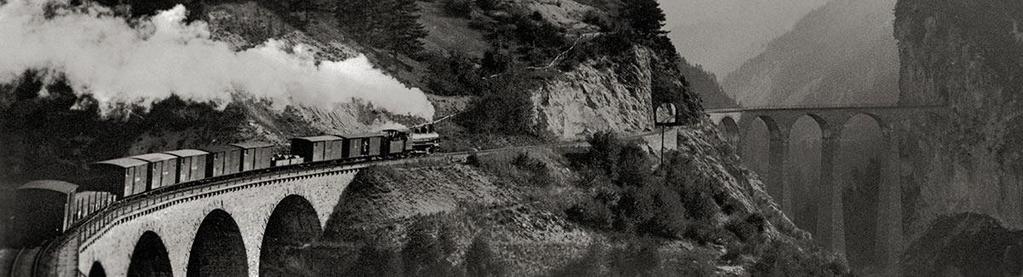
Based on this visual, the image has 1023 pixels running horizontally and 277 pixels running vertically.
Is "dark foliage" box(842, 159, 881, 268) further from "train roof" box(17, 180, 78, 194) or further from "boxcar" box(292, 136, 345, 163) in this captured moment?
"train roof" box(17, 180, 78, 194)

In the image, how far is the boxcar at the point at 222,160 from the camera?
3966 cm

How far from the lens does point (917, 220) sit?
118 m

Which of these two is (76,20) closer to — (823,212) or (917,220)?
(823,212)

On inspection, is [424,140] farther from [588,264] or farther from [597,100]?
[597,100]

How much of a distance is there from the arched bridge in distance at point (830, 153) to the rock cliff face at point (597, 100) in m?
13.0

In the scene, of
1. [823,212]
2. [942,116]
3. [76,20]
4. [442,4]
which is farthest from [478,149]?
[942,116]

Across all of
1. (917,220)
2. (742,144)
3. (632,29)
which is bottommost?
(917,220)

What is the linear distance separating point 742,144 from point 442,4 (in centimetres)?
3180

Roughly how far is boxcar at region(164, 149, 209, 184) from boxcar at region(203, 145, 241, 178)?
34 cm

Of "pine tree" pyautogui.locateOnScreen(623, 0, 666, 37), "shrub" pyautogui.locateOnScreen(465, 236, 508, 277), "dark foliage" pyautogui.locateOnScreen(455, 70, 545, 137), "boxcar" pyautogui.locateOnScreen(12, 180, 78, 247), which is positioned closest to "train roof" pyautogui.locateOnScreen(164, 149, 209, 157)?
"boxcar" pyautogui.locateOnScreen(12, 180, 78, 247)

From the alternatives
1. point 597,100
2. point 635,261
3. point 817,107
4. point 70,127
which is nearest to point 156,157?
point 70,127

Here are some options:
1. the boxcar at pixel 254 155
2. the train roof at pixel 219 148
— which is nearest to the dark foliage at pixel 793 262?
the boxcar at pixel 254 155

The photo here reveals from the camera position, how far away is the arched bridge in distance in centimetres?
9612

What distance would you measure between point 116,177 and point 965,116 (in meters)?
102
